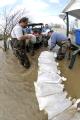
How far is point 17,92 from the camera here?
7449mm

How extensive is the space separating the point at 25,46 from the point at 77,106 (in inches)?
157

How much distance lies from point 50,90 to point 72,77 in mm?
1085

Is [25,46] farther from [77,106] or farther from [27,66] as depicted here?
[77,106]

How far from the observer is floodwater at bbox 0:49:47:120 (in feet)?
21.0

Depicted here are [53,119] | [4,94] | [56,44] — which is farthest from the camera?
[56,44]

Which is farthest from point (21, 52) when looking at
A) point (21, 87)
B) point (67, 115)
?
point (67, 115)

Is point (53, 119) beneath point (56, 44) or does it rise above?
beneath

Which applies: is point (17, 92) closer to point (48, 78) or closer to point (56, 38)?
point (48, 78)

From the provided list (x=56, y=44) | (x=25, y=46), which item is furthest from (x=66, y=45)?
(x=25, y=46)

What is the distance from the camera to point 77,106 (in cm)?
622

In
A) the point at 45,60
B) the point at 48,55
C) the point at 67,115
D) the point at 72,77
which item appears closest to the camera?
the point at 67,115

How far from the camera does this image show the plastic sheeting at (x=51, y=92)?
252 inches

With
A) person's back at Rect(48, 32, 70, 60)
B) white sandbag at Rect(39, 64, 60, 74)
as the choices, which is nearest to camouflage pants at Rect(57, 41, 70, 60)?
Result: person's back at Rect(48, 32, 70, 60)

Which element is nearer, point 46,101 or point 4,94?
point 46,101
